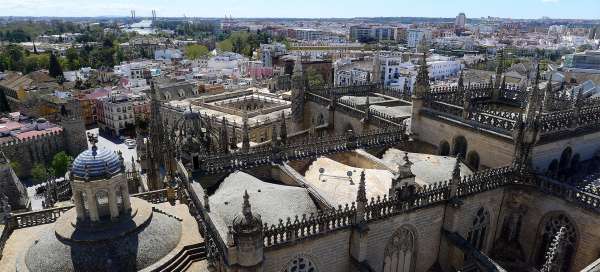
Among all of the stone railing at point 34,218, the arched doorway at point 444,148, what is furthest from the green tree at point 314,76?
the stone railing at point 34,218

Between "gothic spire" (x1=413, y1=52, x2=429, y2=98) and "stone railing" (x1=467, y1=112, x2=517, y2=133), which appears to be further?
"gothic spire" (x1=413, y1=52, x2=429, y2=98)

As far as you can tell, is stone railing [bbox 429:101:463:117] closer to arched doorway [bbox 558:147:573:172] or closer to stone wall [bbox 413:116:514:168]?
stone wall [bbox 413:116:514:168]

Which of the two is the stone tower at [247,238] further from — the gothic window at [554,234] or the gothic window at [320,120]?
the gothic window at [320,120]

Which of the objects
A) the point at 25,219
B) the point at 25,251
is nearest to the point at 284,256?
the point at 25,251

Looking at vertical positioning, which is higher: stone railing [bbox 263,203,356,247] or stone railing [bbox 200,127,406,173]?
stone railing [bbox 200,127,406,173]

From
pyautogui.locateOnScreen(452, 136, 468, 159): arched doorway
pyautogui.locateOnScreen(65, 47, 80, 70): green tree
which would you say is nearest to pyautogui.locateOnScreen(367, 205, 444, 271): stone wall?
pyautogui.locateOnScreen(452, 136, 468, 159): arched doorway

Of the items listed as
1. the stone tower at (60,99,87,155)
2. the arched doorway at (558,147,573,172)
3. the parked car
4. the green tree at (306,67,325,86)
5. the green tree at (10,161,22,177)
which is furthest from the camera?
the green tree at (306,67,325,86)

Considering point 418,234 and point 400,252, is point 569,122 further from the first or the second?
point 400,252
